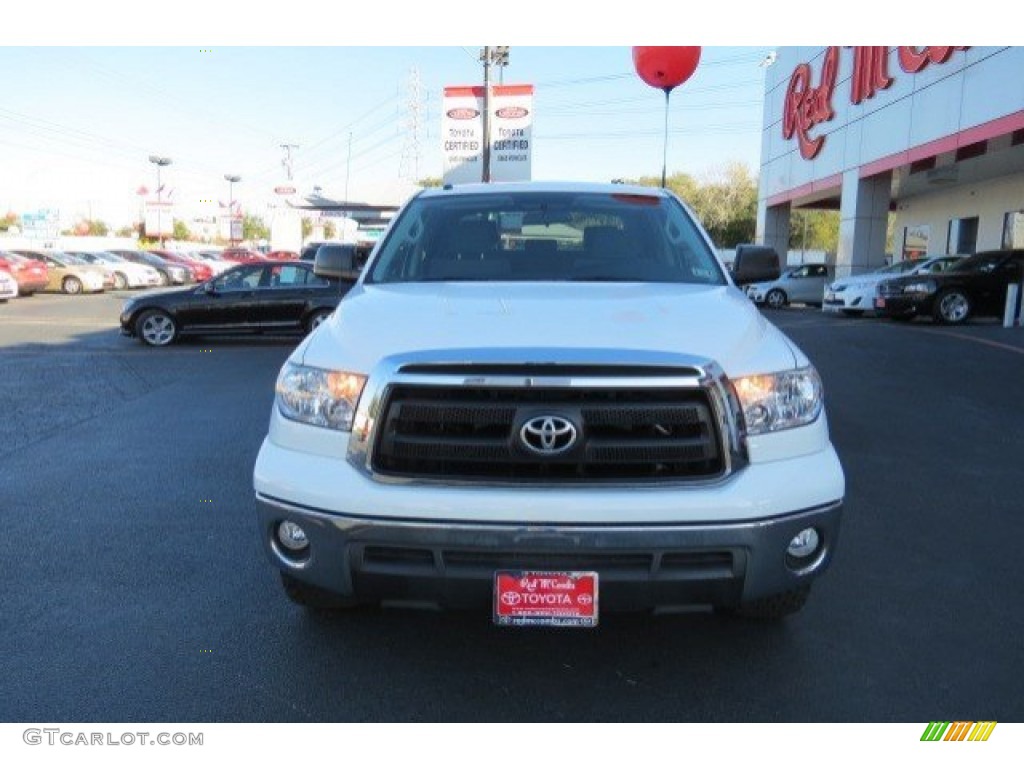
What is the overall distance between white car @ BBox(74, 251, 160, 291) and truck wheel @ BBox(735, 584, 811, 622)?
32.2 metres

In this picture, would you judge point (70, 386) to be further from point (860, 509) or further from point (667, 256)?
point (860, 509)

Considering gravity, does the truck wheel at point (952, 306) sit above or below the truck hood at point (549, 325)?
below

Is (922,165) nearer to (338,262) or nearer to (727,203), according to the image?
(338,262)

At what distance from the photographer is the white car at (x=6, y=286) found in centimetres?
2344

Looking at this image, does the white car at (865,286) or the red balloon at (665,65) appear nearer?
the red balloon at (665,65)

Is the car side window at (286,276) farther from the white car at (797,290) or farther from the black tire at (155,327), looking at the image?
the white car at (797,290)

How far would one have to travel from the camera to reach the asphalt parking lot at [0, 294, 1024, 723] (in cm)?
290

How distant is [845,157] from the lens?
23359mm

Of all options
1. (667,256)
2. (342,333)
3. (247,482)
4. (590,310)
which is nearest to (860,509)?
(667,256)

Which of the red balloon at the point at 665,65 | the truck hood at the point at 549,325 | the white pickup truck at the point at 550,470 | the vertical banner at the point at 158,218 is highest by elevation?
the red balloon at the point at 665,65

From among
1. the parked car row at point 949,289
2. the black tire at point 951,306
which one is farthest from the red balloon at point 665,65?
the black tire at point 951,306

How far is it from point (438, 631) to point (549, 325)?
136cm

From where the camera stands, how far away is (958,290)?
649 inches

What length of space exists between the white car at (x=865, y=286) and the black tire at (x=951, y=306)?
72 cm
